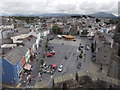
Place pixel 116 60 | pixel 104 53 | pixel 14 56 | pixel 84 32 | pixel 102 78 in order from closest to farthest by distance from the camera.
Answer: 1. pixel 102 78
2. pixel 116 60
3. pixel 14 56
4. pixel 104 53
5. pixel 84 32

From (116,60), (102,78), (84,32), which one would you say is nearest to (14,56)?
(116,60)

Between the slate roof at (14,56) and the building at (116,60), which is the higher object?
the building at (116,60)

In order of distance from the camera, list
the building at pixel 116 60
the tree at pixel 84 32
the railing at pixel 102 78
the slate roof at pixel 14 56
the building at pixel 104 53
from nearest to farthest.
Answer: the railing at pixel 102 78, the building at pixel 116 60, the slate roof at pixel 14 56, the building at pixel 104 53, the tree at pixel 84 32

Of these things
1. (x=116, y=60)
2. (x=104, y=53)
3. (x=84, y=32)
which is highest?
(x=116, y=60)

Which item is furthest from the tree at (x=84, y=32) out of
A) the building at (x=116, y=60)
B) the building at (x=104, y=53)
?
the building at (x=116, y=60)

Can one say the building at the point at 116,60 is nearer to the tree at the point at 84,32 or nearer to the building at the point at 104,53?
the building at the point at 104,53

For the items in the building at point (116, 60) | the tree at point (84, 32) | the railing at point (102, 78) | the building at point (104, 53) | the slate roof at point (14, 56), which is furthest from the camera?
the tree at point (84, 32)

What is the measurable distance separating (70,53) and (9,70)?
23.4 meters

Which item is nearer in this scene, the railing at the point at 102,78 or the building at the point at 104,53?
the railing at the point at 102,78

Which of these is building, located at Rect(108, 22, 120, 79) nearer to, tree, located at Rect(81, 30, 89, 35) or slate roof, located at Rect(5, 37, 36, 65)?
slate roof, located at Rect(5, 37, 36, 65)

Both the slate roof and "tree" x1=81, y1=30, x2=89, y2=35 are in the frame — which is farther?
"tree" x1=81, y1=30, x2=89, y2=35

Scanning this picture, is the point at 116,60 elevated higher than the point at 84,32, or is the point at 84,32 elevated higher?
the point at 116,60

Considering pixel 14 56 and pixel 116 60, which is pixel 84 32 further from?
pixel 116 60

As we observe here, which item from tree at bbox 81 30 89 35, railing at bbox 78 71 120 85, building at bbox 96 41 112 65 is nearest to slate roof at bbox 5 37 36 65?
railing at bbox 78 71 120 85
